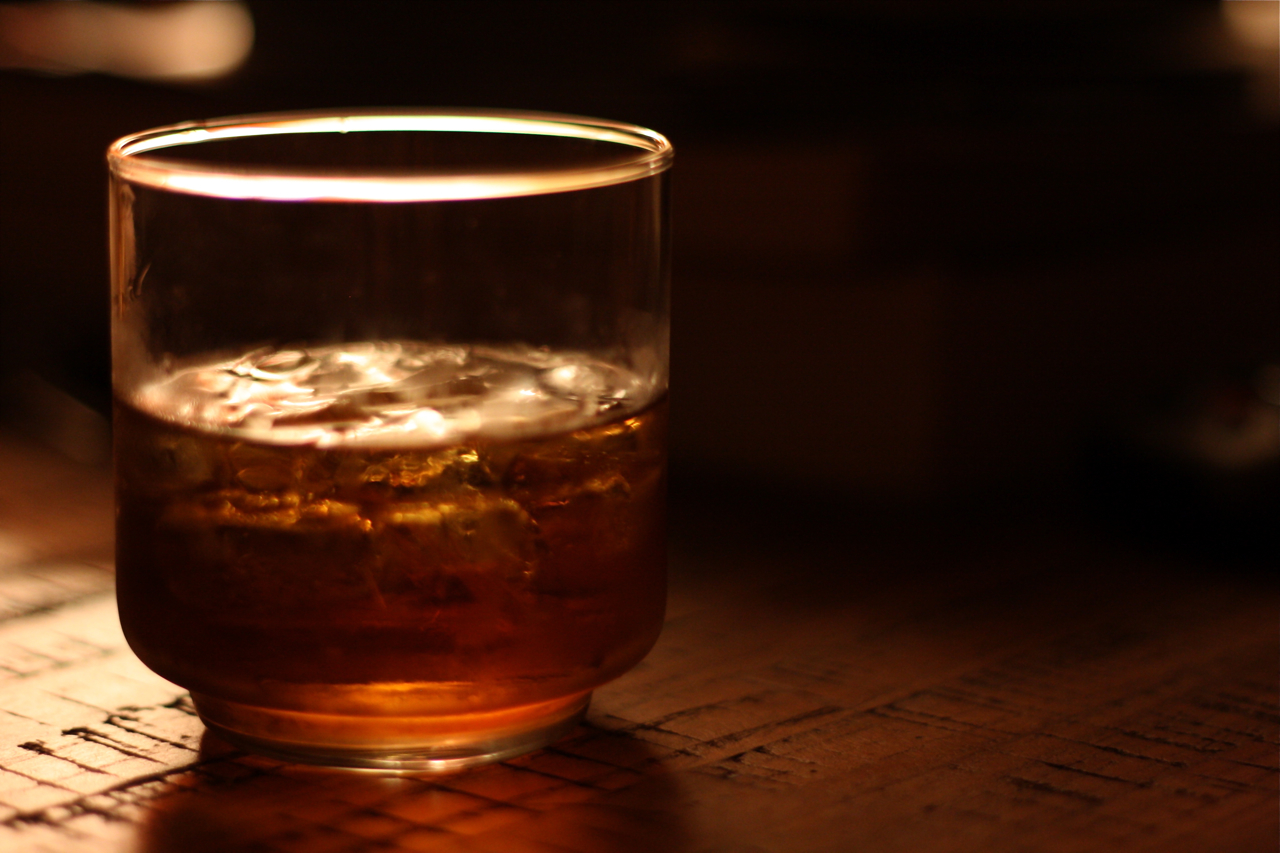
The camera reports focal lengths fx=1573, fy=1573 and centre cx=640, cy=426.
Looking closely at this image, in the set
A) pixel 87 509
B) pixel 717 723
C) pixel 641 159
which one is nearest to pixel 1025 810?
pixel 717 723

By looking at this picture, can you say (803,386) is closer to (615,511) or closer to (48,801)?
(615,511)

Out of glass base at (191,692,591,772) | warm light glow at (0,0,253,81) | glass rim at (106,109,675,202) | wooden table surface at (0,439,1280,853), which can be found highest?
warm light glow at (0,0,253,81)

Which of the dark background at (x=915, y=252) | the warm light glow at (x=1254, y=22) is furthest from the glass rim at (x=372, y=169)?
the warm light glow at (x=1254, y=22)

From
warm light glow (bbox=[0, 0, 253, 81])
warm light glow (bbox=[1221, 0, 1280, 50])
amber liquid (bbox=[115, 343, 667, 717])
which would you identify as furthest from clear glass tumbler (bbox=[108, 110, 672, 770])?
warm light glow (bbox=[1221, 0, 1280, 50])

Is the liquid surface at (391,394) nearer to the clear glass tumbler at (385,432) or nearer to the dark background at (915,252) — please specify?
the clear glass tumbler at (385,432)

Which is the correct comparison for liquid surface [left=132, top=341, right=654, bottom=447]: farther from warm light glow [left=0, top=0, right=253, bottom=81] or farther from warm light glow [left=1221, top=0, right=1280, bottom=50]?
warm light glow [left=1221, top=0, right=1280, bottom=50]

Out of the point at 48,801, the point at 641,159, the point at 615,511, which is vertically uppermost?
the point at 641,159
